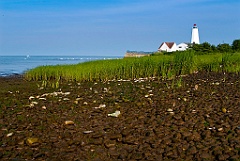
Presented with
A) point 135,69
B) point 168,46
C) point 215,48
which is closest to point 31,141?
point 135,69

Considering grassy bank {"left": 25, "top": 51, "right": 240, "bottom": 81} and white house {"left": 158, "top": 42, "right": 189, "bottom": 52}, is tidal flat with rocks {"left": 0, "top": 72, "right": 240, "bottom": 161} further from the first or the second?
white house {"left": 158, "top": 42, "right": 189, "bottom": 52}

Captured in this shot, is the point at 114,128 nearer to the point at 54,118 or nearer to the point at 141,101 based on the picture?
the point at 54,118

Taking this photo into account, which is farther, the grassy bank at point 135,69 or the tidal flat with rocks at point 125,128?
the grassy bank at point 135,69

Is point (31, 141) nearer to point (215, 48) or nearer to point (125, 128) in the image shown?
point (125, 128)

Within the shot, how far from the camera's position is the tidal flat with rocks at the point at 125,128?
5125 millimetres

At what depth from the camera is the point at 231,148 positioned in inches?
201

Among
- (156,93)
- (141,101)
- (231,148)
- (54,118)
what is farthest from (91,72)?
(231,148)

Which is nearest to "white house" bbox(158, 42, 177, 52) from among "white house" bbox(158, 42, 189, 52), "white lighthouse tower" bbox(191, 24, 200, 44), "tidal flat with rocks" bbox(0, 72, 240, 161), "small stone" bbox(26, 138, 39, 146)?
"white house" bbox(158, 42, 189, 52)

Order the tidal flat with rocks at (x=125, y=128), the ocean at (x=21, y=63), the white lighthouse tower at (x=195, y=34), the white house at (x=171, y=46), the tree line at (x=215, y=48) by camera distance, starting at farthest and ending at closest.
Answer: the white lighthouse tower at (x=195, y=34) < the white house at (x=171, y=46) < the tree line at (x=215, y=48) < the ocean at (x=21, y=63) < the tidal flat with rocks at (x=125, y=128)

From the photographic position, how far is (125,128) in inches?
249

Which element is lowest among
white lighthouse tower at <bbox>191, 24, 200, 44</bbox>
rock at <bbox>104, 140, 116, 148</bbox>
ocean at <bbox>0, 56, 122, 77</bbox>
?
ocean at <bbox>0, 56, 122, 77</bbox>

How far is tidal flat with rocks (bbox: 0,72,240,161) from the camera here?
512cm

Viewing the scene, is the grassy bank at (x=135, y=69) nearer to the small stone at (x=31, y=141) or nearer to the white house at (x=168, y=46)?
the small stone at (x=31, y=141)

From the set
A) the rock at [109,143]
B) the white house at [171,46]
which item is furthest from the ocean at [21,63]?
the rock at [109,143]
